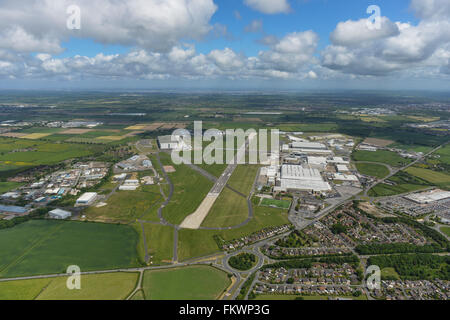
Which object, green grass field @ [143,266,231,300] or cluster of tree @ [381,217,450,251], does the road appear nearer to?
cluster of tree @ [381,217,450,251]

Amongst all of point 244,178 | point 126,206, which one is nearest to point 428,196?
point 244,178

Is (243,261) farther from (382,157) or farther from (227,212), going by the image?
(382,157)

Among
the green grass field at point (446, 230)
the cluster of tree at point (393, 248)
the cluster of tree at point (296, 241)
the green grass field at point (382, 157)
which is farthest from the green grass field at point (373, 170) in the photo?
the cluster of tree at point (296, 241)

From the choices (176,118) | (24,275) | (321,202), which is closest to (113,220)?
(24,275)

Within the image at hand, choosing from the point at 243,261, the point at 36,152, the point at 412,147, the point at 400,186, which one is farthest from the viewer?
the point at 412,147

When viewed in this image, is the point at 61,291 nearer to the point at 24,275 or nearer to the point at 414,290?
the point at 24,275

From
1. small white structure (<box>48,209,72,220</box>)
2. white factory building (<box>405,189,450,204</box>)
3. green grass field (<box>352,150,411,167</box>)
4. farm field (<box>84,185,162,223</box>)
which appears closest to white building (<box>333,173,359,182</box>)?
white factory building (<box>405,189,450,204</box>)
